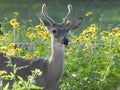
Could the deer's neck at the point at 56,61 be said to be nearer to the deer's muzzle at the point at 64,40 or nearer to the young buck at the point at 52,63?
the young buck at the point at 52,63

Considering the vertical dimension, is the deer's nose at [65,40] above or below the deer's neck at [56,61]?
above

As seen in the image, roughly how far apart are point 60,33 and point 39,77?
0.62 metres

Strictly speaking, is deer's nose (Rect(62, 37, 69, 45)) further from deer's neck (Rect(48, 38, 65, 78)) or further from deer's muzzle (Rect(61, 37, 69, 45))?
deer's neck (Rect(48, 38, 65, 78))

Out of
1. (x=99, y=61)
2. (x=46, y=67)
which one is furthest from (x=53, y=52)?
(x=99, y=61)

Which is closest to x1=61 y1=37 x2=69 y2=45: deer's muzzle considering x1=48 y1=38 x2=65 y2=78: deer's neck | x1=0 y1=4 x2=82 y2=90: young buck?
x1=0 y1=4 x2=82 y2=90: young buck

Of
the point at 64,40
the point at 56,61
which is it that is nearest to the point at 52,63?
the point at 56,61

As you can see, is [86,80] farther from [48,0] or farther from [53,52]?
[48,0]

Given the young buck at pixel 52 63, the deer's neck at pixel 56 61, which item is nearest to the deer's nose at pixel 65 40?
the young buck at pixel 52 63

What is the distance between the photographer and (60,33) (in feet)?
28.5

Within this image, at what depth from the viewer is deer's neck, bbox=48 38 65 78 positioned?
8.55 metres

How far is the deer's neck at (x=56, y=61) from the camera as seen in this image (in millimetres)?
8555

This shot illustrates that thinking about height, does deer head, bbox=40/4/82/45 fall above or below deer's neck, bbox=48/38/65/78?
above

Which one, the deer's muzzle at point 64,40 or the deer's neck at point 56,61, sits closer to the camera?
the deer's muzzle at point 64,40

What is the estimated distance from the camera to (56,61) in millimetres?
8633
